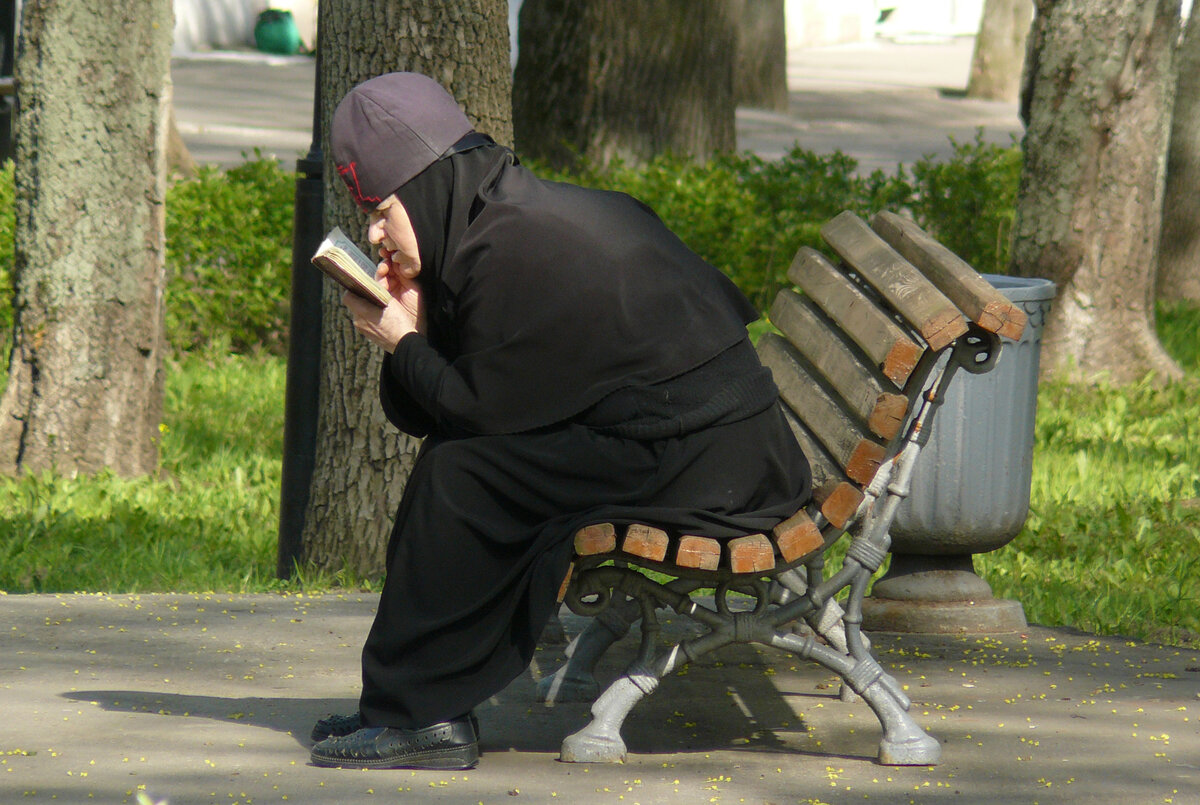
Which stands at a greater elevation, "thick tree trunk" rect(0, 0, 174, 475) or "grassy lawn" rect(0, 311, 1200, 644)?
"thick tree trunk" rect(0, 0, 174, 475)

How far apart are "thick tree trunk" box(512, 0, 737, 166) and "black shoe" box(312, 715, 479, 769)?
7.88 meters

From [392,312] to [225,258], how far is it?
5301 mm

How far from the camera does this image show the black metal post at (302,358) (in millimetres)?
4895

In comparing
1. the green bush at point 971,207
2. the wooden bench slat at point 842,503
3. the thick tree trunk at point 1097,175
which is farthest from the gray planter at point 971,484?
the green bush at point 971,207

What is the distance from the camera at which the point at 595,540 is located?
10.0 ft

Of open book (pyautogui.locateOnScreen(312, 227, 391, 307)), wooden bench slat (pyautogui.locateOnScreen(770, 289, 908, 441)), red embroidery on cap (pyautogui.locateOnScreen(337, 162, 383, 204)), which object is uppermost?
red embroidery on cap (pyautogui.locateOnScreen(337, 162, 383, 204))

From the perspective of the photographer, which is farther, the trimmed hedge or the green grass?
the trimmed hedge

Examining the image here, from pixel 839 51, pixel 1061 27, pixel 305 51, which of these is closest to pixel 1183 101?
pixel 1061 27

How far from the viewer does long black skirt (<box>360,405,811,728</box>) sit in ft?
10.3

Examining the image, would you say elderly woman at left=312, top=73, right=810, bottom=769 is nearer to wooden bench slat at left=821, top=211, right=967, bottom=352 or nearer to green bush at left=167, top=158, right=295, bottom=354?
wooden bench slat at left=821, top=211, right=967, bottom=352

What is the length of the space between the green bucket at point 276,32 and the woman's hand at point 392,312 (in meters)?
28.1

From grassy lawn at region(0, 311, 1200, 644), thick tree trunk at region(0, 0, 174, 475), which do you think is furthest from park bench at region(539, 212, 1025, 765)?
thick tree trunk at region(0, 0, 174, 475)

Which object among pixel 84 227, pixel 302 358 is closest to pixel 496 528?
pixel 302 358

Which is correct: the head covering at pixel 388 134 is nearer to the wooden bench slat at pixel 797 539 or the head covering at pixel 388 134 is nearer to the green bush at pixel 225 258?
the wooden bench slat at pixel 797 539
